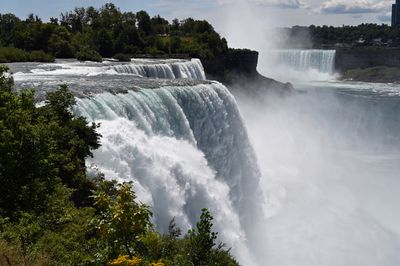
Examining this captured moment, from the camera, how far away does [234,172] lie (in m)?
19.2

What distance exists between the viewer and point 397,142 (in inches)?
1569

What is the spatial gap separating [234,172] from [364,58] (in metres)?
68.1

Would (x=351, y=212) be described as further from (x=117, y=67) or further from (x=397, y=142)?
(x=397, y=142)

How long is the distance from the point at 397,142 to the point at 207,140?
25.8m

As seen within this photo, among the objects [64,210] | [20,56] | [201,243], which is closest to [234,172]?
[64,210]

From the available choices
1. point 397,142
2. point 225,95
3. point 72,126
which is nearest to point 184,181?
point 72,126

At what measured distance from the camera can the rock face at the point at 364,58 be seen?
80.1 m

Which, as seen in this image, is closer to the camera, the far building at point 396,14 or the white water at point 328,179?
the white water at point 328,179

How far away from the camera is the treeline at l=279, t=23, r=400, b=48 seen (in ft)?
341

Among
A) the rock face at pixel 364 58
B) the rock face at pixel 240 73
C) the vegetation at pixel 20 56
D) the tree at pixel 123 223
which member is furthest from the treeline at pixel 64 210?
the rock face at pixel 364 58

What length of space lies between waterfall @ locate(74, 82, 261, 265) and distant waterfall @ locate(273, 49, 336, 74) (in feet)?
208

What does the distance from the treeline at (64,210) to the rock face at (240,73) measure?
3231 centimetres

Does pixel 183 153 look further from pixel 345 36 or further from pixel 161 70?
pixel 345 36

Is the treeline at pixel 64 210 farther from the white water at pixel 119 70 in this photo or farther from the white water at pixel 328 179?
the white water at pixel 119 70
